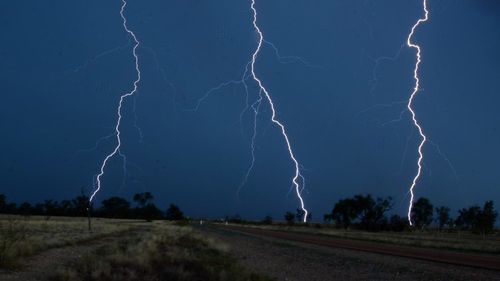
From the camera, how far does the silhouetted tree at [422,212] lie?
369 ft

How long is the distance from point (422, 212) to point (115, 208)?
234ft

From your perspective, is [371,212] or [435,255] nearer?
[435,255]

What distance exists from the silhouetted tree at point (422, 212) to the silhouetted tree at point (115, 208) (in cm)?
6330

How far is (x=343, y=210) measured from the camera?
98938 millimetres

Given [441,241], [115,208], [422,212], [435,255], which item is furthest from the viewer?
[115,208]

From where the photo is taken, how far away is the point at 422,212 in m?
113

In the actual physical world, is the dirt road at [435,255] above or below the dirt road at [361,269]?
above

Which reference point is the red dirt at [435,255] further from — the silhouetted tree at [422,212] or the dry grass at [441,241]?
the silhouetted tree at [422,212]

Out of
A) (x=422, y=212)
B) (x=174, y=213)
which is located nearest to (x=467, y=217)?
(x=422, y=212)

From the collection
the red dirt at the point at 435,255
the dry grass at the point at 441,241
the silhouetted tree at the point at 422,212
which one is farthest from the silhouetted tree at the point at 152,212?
the red dirt at the point at 435,255

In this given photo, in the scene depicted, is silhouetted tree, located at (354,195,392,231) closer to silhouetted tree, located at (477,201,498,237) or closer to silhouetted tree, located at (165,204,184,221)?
silhouetted tree, located at (477,201,498,237)

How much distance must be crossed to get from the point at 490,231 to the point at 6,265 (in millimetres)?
73678

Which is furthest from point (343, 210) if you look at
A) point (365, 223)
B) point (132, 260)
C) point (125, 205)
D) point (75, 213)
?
point (132, 260)

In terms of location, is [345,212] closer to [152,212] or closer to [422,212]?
[422,212]
